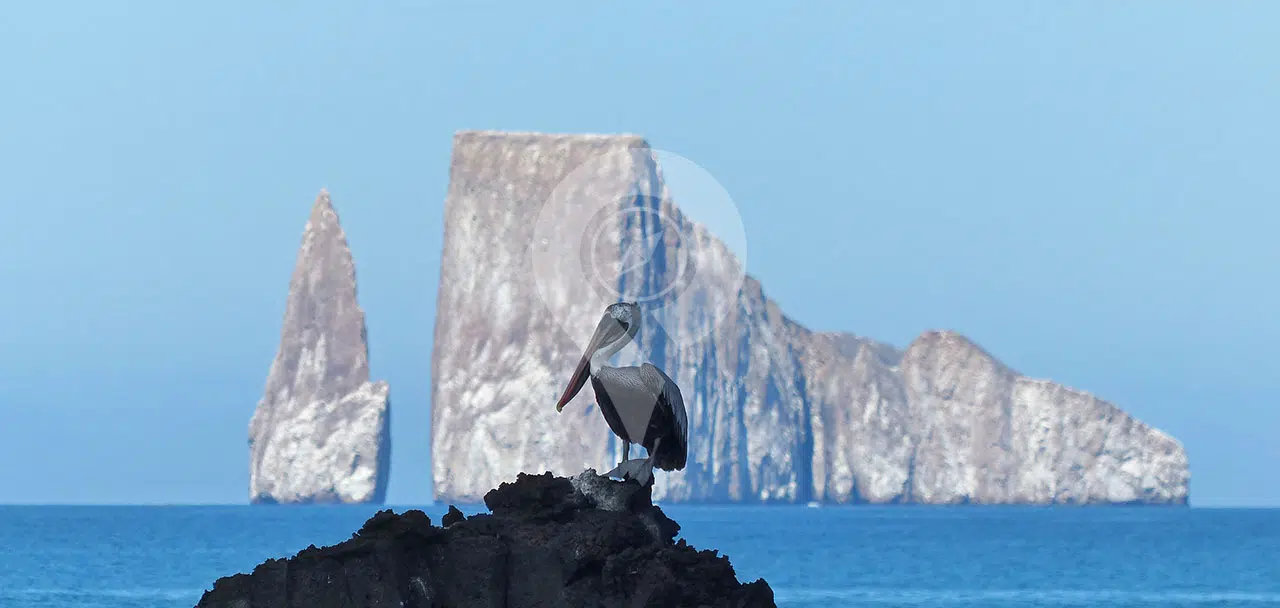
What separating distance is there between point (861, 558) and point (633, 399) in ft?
202

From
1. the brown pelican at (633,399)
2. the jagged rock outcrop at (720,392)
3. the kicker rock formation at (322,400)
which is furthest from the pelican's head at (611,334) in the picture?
the kicker rock formation at (322,400)

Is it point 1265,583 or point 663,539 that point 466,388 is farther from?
point 663,539

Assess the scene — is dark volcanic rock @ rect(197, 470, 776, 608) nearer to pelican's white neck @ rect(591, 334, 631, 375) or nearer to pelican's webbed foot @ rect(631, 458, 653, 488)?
pelican's webbed foot @ rect(631, 458, 653, 488)

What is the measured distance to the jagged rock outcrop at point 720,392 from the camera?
131m

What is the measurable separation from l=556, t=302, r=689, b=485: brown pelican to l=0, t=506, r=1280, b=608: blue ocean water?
3308 cm

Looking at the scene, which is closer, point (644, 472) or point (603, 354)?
point (644, 472)

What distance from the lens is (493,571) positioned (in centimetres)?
1634

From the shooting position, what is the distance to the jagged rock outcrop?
131m

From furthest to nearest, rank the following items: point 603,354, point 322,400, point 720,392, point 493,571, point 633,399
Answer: point 322,400, point 720,392, point 603,354, point 633,399, point 493,571

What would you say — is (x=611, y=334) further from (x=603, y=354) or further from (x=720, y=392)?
(x=720, y=392)

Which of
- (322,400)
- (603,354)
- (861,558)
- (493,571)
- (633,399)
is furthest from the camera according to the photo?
(322,400)

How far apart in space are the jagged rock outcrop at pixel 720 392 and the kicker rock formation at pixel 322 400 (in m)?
10.6

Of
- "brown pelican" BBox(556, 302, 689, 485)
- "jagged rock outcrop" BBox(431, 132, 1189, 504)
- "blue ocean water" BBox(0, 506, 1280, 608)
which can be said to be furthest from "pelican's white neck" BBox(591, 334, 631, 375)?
"jagged rock outcrop" BBox(431, 132, 1189, 504)

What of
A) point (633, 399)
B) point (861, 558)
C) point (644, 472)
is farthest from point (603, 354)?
point (861, 558)
